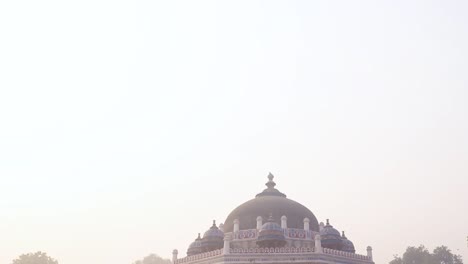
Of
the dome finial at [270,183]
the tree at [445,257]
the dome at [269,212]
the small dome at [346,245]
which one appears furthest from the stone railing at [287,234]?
the tree at [445,257]

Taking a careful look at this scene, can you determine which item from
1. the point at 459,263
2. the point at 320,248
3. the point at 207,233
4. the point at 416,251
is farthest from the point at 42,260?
the point at 459,263

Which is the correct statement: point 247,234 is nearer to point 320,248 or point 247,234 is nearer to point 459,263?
point 320,248

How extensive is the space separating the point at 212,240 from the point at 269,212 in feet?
22.9

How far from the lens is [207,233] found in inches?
1906

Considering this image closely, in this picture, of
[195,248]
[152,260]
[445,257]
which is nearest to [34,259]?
[195,248]

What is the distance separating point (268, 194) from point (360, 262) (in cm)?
1321

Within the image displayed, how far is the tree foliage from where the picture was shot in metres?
101

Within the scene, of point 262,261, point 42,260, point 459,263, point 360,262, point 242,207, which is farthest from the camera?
point 459,263

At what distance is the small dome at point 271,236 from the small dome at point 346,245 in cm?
712

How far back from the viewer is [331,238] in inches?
1844

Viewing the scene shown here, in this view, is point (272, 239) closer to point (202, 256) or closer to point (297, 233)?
point (297, 233)

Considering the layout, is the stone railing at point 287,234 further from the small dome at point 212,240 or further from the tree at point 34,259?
the tree at point 34,259

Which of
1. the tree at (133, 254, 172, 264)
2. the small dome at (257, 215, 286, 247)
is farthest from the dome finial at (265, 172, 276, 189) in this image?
the tree at (133, 254, 172, 264)

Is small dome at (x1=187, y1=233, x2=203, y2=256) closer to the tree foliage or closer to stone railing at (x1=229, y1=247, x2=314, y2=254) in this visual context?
stone railing at (x1=229, y1=247, x2=314, y2=254)
